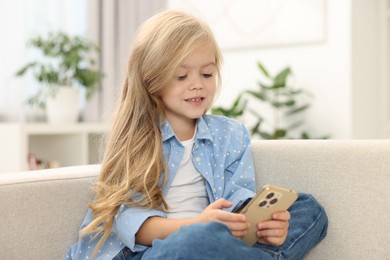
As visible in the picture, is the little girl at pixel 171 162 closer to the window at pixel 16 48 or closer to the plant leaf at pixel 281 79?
the plant leaf at pixel 281 79

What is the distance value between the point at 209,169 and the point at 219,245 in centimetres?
42

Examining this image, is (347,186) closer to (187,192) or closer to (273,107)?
(187,192)

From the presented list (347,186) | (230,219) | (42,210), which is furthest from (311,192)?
(42,210)

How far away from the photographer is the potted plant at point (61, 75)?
13.2ft

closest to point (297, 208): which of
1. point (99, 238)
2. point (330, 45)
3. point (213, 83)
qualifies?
point (213, 83)

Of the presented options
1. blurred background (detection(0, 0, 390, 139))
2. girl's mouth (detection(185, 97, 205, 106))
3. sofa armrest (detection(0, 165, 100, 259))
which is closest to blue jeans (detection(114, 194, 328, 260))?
sofa armrest (detection(0, 165, 100, 259))

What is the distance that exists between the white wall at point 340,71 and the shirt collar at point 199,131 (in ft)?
5.38

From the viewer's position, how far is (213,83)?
1.81 m

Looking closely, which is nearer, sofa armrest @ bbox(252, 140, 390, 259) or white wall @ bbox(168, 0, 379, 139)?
sofa armrest @ bbox(252, 140, 390, 259)

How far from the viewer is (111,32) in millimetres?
4543

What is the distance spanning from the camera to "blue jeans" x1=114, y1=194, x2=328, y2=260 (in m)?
1.41

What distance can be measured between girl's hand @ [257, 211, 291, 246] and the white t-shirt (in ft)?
0.80

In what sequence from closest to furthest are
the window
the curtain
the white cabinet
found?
the white cabinet
the window
the curtain

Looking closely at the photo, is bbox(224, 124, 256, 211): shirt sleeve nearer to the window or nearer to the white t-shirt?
the white t-shirt
